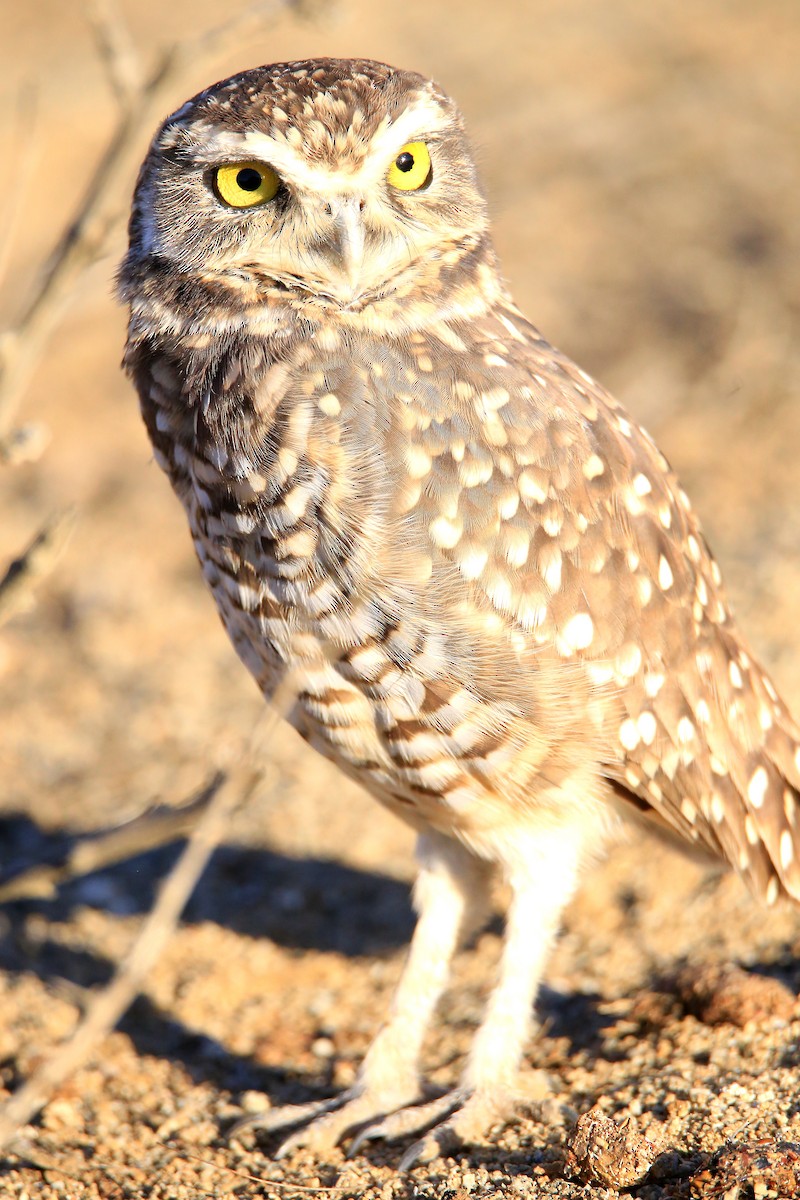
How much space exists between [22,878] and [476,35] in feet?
35.1

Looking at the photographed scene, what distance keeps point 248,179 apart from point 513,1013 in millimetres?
1990

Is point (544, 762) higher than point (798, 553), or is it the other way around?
point (798, 553)

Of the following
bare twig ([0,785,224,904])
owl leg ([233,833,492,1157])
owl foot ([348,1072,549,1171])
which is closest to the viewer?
bare twig ([0,785,224,904])

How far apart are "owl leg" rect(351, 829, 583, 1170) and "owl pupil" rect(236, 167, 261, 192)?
1.56 metres

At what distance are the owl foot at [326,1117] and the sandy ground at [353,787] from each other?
67 millimetres

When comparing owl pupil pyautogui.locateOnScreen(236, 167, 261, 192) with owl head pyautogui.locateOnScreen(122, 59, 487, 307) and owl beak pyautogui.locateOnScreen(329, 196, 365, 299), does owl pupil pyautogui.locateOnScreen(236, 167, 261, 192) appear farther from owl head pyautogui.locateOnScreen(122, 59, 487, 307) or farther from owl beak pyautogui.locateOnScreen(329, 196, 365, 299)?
owl beak pyautogui.locateOnScreen(329, 196, 365, 299)

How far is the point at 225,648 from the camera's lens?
212 inches

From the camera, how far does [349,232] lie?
2.47 metres

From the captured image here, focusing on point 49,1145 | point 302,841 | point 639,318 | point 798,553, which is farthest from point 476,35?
point 49,1145

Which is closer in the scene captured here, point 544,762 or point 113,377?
point 544,762

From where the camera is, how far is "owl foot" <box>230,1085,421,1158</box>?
286 centimetres

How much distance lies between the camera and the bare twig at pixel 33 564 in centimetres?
232

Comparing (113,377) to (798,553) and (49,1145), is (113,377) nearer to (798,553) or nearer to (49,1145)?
(798,553)

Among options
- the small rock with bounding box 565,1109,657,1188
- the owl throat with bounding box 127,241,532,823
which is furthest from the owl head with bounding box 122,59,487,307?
the small rock with bounding box 565,1109,657,1188
